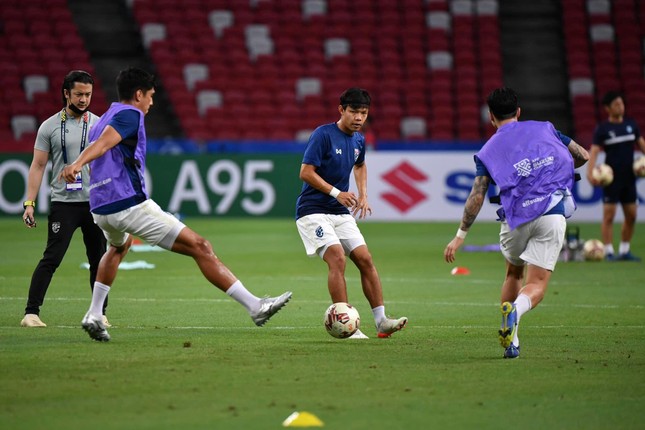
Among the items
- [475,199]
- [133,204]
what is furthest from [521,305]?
[133,204]

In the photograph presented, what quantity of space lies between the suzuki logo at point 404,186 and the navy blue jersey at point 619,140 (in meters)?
8.00

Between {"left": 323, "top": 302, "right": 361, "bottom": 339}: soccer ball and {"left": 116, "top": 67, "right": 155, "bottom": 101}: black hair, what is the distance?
99.8 inches

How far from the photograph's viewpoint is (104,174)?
9930 millimetres

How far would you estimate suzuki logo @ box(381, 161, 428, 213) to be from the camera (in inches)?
1084

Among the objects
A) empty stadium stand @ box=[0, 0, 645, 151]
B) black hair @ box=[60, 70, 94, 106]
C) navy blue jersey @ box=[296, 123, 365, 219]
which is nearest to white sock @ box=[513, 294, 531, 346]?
navy blue jersey @ box=[296, 123, 365, 219]

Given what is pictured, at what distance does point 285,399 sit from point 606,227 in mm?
13368

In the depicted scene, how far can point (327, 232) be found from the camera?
10898 millimetres

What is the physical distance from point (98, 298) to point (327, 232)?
2.17 metres

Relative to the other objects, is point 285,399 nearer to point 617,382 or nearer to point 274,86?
point 617,382

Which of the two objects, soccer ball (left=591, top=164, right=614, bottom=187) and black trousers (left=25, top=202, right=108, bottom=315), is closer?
black trousers (left=25, top=202, right=108, bottom=315)

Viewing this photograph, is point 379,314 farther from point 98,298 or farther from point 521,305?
point 98,298

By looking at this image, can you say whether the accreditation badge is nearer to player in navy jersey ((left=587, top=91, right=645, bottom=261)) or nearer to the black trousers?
the black trousers

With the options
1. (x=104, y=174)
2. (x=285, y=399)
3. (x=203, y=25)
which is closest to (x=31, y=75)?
(x=203, y=25)

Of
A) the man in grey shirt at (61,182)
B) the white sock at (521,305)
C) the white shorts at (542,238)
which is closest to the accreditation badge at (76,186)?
the man in grey shirt at (61,182)
